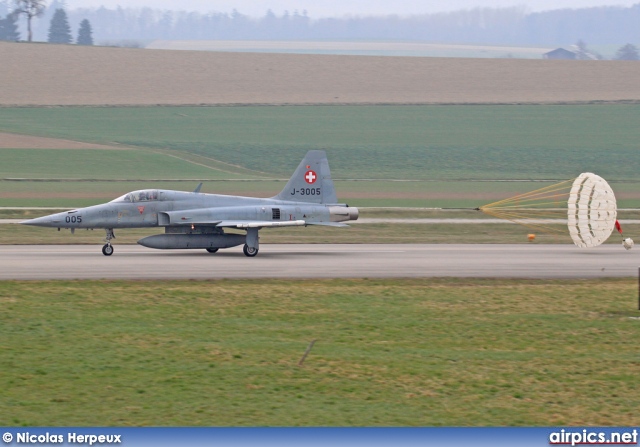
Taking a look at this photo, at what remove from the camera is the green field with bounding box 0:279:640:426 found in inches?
474

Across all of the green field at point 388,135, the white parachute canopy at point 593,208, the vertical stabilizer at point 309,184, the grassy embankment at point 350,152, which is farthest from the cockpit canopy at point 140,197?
the green field at point 388,135

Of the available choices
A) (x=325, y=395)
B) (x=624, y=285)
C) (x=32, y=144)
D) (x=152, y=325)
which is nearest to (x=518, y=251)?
(x=624, y=285)

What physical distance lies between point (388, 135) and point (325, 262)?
50085mm

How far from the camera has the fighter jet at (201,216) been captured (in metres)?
29.3

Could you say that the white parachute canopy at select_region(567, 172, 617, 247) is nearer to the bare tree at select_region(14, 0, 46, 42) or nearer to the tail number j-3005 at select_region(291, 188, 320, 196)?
the tail number j-3005 at select_region(291, 188, 320, 196)

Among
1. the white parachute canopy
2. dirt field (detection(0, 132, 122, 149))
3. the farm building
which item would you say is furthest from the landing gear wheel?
the farm building

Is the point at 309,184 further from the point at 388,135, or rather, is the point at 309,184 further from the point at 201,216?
the point at 388,135

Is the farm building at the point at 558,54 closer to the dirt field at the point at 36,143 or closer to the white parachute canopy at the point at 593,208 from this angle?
the dirt field at the point at 36,143

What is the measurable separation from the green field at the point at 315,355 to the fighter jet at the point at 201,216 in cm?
735

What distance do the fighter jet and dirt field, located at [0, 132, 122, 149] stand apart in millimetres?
38663

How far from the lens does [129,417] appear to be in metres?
11.6

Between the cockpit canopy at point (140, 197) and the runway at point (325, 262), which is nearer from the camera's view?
the runway at point (325, 262)

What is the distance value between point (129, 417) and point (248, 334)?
5.10m

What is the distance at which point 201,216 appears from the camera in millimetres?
29875
